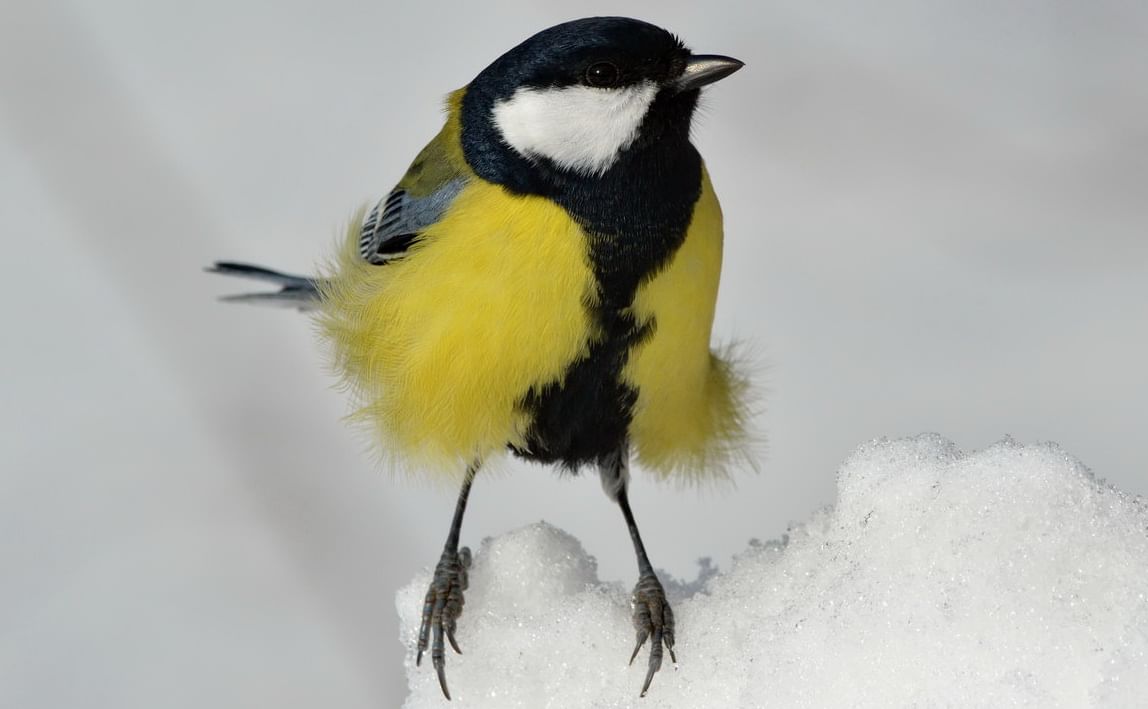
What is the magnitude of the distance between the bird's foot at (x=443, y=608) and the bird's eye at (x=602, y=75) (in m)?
0.40

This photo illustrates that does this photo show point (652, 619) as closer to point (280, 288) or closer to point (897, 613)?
point (897, 613)

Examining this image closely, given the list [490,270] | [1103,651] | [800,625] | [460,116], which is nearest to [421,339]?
[490,270]

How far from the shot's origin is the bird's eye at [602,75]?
88 cm

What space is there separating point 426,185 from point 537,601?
0.36 metres

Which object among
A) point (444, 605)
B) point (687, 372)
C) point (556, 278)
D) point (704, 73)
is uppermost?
point (704, 73)

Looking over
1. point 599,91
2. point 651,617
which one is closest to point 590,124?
point 599,91

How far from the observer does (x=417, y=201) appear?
1.00m

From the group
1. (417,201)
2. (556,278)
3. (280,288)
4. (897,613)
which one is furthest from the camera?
(280,288)

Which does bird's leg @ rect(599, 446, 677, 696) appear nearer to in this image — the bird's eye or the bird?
the bird

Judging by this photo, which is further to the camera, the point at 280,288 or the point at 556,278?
the point at 280,288

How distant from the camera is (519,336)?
877mm

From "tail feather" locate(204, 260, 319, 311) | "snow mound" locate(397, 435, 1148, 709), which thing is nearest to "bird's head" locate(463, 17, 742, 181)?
"snow mound" locate(397, 435, 1148, 709)

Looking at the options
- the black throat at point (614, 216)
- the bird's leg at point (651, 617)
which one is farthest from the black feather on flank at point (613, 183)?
the bird's leg at point (651, 617)

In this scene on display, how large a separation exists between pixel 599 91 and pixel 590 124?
0.09 feet
